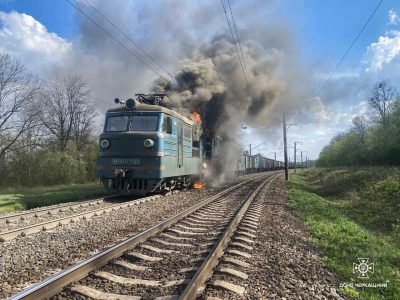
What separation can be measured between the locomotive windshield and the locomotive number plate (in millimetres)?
1216

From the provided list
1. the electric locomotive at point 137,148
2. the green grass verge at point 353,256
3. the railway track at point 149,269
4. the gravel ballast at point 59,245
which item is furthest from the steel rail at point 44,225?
the green grass verge at point 353,256

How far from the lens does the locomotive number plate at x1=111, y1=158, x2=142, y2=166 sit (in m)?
14.2

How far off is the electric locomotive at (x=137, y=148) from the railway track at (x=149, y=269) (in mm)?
6005

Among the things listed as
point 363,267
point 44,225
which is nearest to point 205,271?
point 363,267

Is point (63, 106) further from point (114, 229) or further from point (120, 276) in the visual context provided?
point (120, 276)

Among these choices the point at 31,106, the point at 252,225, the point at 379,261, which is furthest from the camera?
the point at 31,106

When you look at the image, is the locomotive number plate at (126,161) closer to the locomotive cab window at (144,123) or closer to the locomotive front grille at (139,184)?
the locomotive front grille at (139,184)

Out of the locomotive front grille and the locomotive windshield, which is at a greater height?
the locomotive windshield

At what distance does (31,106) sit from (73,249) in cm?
3342

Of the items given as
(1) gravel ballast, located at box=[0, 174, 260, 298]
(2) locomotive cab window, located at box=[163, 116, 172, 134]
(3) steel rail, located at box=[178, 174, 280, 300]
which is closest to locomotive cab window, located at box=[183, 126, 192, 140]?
(2) locomotive cab window, located at box=[163, 116, 172, 134]

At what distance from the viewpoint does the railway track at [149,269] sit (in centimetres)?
418

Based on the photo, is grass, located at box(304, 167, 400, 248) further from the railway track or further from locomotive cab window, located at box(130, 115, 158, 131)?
locomotive cab window, located at box(130, 115, 158, 131)

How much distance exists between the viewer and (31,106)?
36.4m

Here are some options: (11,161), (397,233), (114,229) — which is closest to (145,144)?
(114,229)
